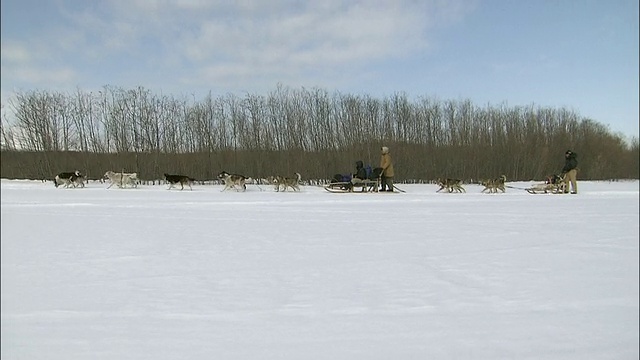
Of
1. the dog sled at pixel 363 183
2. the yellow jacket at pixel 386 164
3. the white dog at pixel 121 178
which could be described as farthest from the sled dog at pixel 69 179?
the yellow jacket at pixel 386 164

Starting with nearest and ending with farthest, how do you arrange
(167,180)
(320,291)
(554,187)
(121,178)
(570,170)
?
(320,291)
(570,170)
(554,187)
(167,180)
(121,178)

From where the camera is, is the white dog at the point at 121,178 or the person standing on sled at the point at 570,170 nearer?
the person standing on sled at the point at 570,170

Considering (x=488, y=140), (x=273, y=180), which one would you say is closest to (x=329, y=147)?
(x=273, y=180)

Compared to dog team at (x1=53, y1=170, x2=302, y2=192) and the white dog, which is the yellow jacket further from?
the white dog

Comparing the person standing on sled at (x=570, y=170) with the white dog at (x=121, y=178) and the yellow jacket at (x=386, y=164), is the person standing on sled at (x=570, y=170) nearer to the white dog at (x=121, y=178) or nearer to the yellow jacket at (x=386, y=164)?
the yellow jacket at (x=386, y=164)

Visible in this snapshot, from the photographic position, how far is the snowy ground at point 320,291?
2.49 meters

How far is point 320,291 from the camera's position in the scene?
3330 millimetres

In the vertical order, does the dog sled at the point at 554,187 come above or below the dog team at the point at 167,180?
below

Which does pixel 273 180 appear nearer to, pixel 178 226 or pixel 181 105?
pixel 181 105

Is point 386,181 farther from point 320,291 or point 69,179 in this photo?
point 320,291

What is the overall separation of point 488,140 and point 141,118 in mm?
18408

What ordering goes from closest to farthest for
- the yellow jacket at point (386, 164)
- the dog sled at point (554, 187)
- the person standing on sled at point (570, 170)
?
1. the person standing on sled at point (570, 170)
2. the dog sled at point (554, 187)
3. the yellow jacket at point (386, 164)

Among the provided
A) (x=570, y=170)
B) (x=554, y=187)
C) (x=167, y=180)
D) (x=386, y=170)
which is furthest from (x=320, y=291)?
(x=167, y=180)

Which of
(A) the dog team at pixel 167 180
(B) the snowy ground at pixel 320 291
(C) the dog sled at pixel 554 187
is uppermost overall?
(A) the dog team at pixel 167 180
